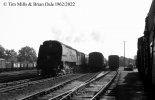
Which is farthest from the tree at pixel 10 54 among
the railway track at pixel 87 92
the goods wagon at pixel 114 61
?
the railway track at pixel 87 92

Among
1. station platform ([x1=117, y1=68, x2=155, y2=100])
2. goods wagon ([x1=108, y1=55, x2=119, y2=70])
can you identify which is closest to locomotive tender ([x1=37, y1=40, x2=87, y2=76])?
station platform ([x1=117, y1=68, x2=155, y2=100])

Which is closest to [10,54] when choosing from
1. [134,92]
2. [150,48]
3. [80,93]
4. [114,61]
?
[114,61]

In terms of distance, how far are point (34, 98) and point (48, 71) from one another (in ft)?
51.8

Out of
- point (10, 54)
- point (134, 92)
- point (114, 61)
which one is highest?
point (10, 54)

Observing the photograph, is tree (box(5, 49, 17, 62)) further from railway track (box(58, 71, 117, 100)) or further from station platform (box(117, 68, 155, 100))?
station platform (box(117, 68, 155, 100))

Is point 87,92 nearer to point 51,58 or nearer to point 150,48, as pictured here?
point 150,48

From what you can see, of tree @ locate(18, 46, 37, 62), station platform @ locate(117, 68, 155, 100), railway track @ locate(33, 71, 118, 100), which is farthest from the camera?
tree @ locate(18, 46, 37, 62)

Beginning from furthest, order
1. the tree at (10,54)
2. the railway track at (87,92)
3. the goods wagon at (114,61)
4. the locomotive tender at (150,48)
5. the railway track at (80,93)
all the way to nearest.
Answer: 1. the tree at (10,54)
2. the goods wagon at (114,61)
3. the railway track at (87,92)
4. the railway track at (80,93)
5. the locomotive tender at (150,48)

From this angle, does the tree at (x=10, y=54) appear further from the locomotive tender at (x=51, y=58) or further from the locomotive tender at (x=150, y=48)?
the locomotive tender at (x=150, y=48)

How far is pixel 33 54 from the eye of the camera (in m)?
169

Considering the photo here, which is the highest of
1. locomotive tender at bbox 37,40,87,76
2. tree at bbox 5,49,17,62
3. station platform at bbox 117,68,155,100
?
tree at bbox 5,49,17,62

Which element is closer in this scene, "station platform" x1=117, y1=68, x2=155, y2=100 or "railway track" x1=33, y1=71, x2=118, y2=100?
"railway track" x1=33, y1=71, x2=118, y2=100

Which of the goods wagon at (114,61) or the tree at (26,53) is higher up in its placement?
the tree at (26,53)

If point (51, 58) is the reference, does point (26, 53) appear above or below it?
above
